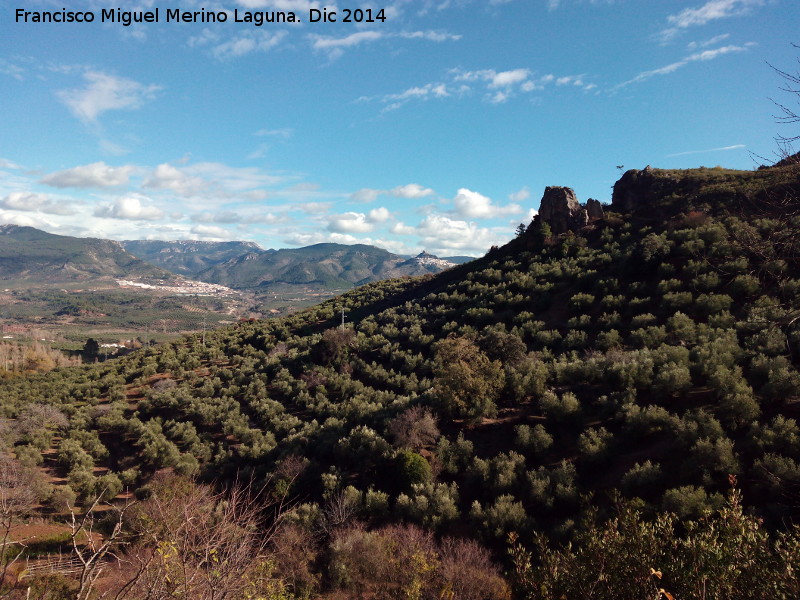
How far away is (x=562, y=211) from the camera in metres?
43.9

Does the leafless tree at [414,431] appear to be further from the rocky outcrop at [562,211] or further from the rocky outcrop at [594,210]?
the rocky outcrop at [594,210]

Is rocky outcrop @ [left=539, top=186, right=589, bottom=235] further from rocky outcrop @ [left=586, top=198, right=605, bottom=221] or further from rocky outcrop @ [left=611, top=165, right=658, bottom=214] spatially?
rocky outcrop @ [left=611, top=165, right=658, bottom=214]

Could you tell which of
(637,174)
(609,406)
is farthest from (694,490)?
(637,174)

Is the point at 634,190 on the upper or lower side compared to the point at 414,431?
upper

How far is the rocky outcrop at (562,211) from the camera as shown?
143 feet

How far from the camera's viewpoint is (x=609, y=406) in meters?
16.5

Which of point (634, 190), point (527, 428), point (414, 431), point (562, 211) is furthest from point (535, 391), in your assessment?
point (634, 190)

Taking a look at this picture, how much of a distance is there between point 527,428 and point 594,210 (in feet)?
118

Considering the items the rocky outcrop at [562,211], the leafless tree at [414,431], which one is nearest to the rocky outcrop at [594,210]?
the rocky outcrop at [562,211]

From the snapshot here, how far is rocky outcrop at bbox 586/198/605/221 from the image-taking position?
44.2 meters

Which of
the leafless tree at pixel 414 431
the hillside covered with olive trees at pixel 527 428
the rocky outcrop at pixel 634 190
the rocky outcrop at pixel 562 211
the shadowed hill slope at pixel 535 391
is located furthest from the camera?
the rocky outcrop at pixel 562 211

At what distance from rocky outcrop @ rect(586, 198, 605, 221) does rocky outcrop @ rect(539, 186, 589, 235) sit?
2.97 feet

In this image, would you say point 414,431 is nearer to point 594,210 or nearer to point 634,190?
point 594,210

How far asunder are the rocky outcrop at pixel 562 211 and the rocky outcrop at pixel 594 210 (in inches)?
35.6
